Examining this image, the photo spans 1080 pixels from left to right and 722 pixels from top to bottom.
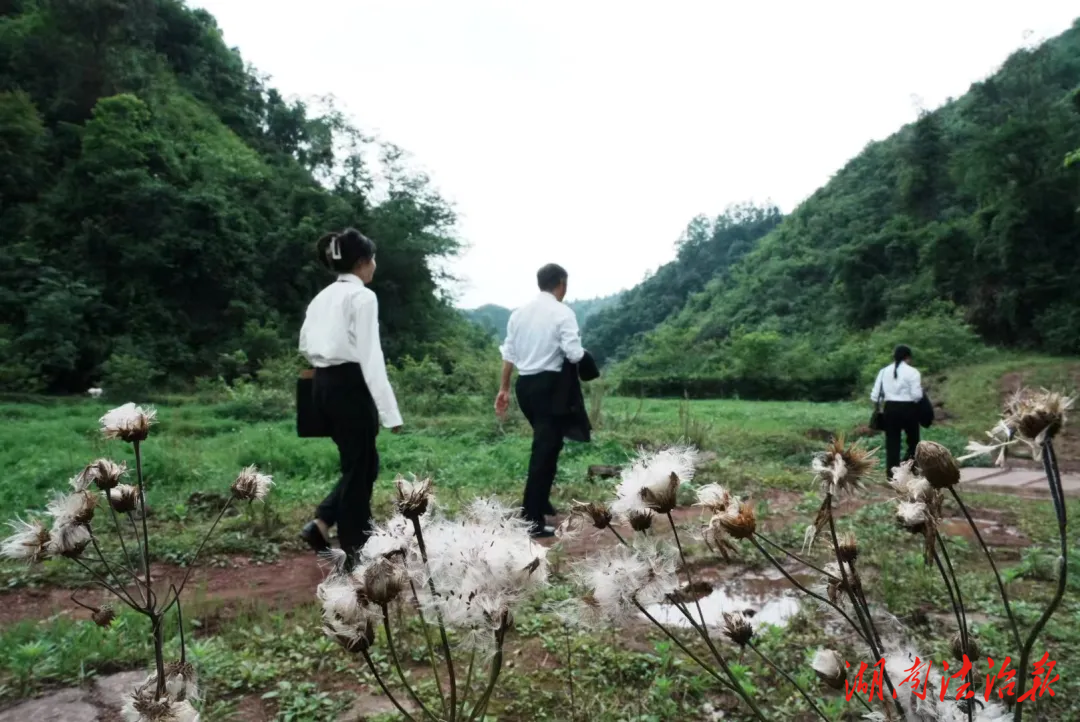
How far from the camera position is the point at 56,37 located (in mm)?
26703

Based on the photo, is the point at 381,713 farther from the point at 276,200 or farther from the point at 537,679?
the point at 276,200

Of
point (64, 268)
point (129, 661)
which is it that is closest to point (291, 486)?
point (129, 661)

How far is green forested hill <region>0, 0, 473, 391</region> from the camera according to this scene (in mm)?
20281

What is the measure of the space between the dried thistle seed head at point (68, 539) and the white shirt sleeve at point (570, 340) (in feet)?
10.8

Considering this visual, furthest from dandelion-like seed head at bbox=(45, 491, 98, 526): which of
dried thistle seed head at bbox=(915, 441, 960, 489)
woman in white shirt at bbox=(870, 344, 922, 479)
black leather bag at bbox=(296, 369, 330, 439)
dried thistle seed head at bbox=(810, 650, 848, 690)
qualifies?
woman in white shirt at bbox=(870, 344, 922, 479)

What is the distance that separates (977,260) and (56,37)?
36.5 metres

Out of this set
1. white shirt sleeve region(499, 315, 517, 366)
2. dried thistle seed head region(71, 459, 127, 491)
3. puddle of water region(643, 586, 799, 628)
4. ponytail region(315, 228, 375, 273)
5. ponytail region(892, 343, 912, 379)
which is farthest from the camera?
ponytail region(892, 343, 912, 379)

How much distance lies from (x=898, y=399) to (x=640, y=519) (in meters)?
6.53

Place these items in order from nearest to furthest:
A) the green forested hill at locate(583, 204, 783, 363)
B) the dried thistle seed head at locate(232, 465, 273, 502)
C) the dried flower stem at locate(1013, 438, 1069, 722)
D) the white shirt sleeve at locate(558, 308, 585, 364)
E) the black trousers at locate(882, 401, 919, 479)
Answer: the dried flower stem at locate(1013, 438, 1069, 722) < the dried thistle seed head at locate(232, 465, 273, 502) < the white shirt sleeve at locate(558, 308, 585, 364) < the black trousers at locate(882, 401, 919, 479) < the green forested hill at locate(583, 204, 783, 363)

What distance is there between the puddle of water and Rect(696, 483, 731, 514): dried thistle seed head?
1972 millimetres

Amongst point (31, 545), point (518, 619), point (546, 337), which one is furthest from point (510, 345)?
point (31, 545)

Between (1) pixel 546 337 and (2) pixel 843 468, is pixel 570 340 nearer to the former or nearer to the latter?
(1) pixel 546 337

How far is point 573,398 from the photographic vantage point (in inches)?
168

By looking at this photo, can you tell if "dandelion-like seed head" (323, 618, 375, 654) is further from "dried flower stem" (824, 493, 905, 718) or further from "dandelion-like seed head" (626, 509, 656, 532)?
"dried flower stem" (824, 493, 905, 718)
